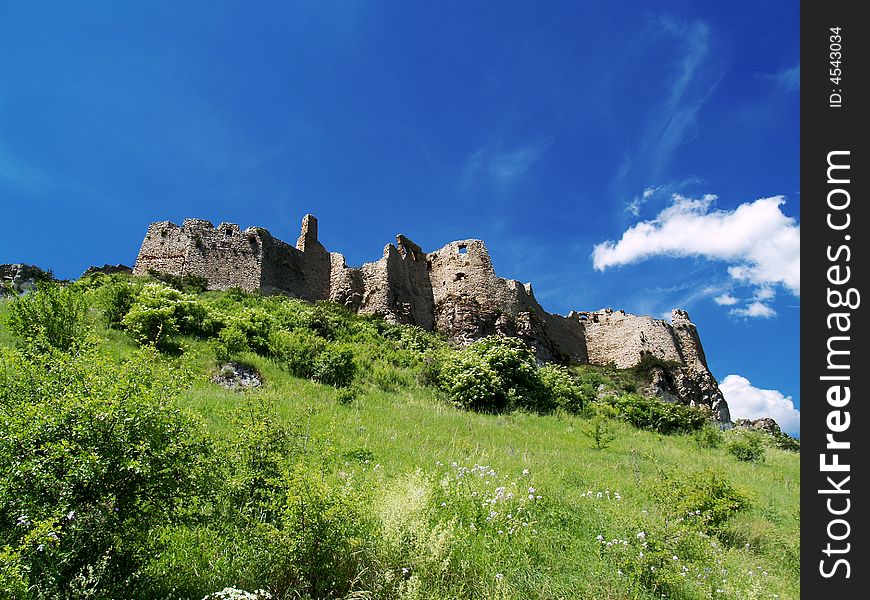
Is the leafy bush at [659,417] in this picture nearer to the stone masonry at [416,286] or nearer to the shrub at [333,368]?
the shrub at [333,368]

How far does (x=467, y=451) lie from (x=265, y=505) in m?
5.54

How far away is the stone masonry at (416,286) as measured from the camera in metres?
27.4

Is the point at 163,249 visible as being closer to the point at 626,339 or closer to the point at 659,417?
the point at 659,417

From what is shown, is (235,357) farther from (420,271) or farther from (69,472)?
(420,271)

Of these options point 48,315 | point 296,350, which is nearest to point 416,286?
point 296,350

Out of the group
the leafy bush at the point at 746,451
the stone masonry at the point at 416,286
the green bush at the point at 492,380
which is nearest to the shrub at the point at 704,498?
the leafy bush at the point at 746,451

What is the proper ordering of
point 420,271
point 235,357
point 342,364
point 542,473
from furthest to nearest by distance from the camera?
point 420,271 → point 342,364 → point 235,357 → point 542,473

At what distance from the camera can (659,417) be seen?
1700cm

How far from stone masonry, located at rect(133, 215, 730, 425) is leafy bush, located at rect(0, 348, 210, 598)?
23953 mm

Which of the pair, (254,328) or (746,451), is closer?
(746,451)

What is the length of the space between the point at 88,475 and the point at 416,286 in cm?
2894
